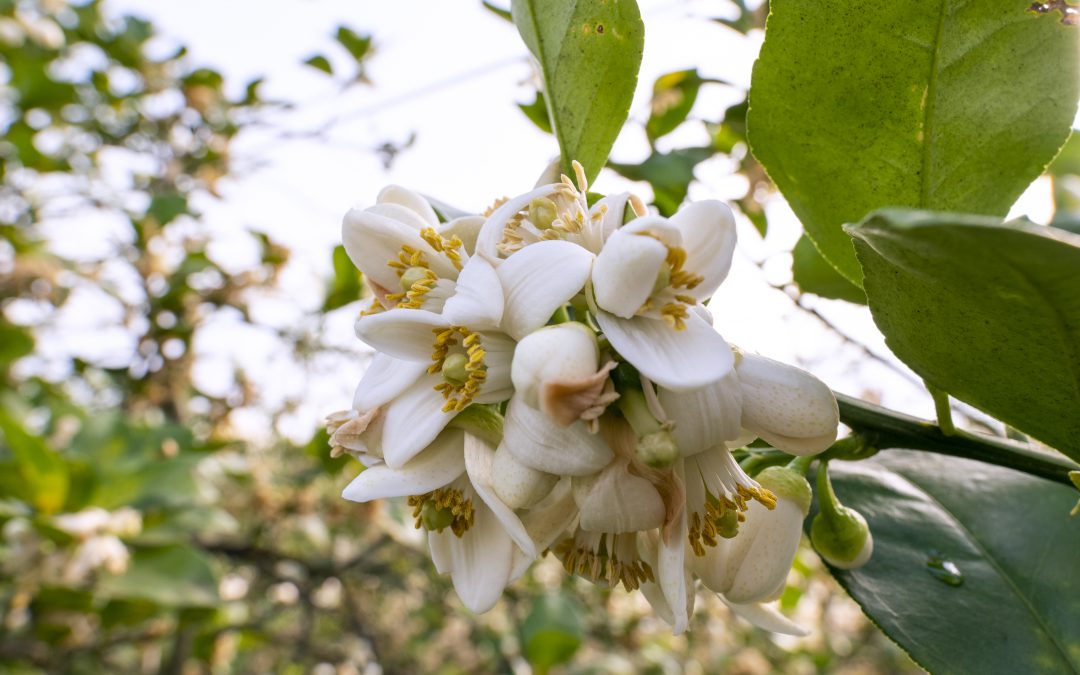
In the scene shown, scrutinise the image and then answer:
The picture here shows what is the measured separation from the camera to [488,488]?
0.64 metres

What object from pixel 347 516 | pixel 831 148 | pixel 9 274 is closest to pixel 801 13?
pixel 831 148

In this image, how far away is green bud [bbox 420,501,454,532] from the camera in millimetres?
709

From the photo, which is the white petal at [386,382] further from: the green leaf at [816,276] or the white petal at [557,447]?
the green leaf at [816,276]

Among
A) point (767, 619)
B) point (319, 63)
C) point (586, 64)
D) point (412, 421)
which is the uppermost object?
point (586, 64)

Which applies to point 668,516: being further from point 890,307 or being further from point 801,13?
point 801,13

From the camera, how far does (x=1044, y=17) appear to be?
643mm

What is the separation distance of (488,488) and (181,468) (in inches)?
A: 74.0

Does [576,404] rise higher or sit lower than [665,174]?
higher

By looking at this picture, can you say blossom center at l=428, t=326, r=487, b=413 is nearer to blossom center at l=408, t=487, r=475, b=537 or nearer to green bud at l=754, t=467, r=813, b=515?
blossom center at l=408, t=487, r=475, b=537

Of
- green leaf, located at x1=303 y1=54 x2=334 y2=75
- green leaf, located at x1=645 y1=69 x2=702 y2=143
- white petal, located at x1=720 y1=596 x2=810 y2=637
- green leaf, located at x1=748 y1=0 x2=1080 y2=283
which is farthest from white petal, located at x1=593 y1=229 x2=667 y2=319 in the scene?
green leaf, located at x1=303 y1=54 x2=334 y2=75

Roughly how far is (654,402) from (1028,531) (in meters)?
0.51

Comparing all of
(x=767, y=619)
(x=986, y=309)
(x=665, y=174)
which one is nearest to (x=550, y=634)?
(x=665, y=174)

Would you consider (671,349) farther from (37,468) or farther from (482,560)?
(37,468)

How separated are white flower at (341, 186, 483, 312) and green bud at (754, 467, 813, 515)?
33cm
